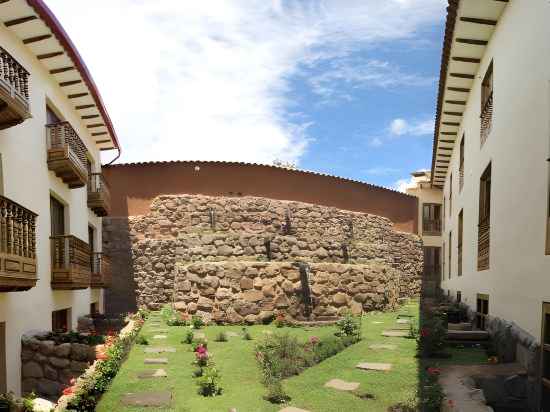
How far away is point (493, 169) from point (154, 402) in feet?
22.5

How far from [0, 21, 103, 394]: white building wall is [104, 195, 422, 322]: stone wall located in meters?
4.08

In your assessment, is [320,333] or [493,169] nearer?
[493,169]

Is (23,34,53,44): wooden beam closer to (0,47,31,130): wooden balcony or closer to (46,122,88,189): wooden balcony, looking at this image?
(0,47,31,130): wooden balcony

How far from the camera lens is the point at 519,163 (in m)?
7.09

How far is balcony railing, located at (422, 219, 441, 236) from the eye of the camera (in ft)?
86.3

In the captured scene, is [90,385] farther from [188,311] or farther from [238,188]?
[238,188]

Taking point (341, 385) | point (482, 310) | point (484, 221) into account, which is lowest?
point (341, 385)

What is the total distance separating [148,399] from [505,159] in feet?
21.4

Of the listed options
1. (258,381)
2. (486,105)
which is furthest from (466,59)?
(258,381)

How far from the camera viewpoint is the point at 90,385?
6.79m

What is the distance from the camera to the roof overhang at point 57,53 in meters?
8.83

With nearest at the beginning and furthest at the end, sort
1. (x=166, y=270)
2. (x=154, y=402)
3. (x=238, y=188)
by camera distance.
Answer: (x=154, y=402)
(x=166, y=270)
(x=238, y=188)

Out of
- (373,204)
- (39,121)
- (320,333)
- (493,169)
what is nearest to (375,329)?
(320,333)

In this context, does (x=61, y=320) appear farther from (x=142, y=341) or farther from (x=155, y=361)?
(x=155, y=361)
